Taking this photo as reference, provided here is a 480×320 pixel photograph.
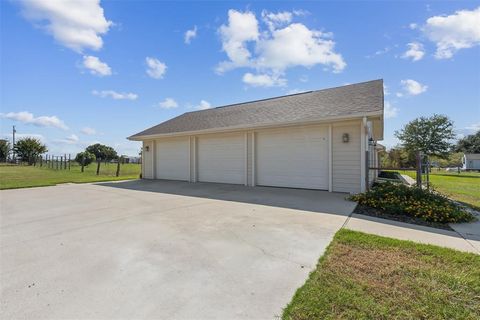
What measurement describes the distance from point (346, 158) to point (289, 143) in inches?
83.7

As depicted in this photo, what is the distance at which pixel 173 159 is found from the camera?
12.8 meters

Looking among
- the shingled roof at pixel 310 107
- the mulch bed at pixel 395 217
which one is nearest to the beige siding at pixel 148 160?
the shingled roof at pixel 310 107

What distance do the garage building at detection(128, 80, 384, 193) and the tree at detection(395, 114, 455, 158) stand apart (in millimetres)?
27179

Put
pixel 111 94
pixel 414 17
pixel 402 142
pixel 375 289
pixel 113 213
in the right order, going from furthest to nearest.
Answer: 1. pixel 402 142
2. pixel 111 94
3. pixel 414 17
4. pixel 113 213
5. pixel 375 289

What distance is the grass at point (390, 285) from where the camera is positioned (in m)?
1.94

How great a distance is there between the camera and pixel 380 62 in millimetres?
10281

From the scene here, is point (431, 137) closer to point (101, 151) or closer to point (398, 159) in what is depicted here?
point (398, 159)

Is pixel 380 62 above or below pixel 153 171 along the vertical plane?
above

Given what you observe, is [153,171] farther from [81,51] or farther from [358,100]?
[358,100]

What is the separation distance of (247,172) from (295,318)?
27.1 feet

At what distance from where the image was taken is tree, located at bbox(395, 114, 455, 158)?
30.2 meters

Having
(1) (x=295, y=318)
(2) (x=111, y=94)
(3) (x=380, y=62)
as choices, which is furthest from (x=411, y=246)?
(2) (x=111, y=94)

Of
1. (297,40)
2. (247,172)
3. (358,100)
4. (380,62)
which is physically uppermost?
(297,40)

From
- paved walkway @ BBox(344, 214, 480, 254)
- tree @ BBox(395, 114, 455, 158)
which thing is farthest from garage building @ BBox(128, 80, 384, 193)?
tree @ BBox(395, 114, 455, 158)
